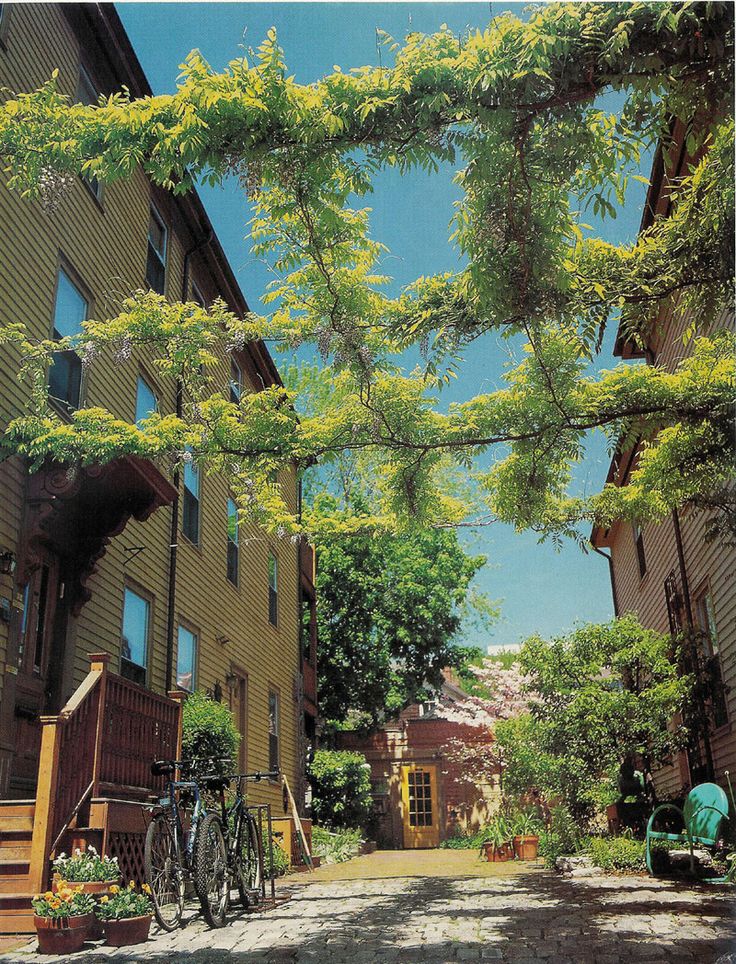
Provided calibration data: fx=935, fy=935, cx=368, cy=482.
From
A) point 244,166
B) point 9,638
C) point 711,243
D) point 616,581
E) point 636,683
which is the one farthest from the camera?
point 616,581

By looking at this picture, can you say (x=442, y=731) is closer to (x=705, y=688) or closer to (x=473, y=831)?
(x=473, y=831)

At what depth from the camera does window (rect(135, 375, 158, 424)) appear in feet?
33.6

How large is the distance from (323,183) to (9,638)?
416 centimetres

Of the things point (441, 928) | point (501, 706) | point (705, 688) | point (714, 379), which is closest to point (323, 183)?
point (714, 379)

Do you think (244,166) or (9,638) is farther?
(9,638)

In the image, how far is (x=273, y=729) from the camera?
51.4 ft

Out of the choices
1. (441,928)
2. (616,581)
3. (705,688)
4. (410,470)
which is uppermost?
(616,581)

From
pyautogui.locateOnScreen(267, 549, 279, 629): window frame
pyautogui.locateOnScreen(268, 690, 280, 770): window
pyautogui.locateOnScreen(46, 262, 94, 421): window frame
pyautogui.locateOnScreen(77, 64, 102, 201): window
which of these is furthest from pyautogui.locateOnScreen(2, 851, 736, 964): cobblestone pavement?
pyautogui.locateOnScreen(267, 549, 279, 629): window frame

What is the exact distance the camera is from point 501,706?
2272 centimetres

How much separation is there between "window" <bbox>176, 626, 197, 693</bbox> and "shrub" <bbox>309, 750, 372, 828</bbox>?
338 inches

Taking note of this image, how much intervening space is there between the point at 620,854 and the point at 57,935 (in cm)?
639

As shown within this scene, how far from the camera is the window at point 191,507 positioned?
11.6m

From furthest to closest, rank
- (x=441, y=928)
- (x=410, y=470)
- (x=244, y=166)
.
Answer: (x=410, y=470), (x=441, y=928), (x=244, y=166)

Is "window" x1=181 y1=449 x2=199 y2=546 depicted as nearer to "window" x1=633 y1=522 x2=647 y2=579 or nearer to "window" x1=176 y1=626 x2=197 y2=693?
"window" x1=176 y1=626 x2=197 y2=693
